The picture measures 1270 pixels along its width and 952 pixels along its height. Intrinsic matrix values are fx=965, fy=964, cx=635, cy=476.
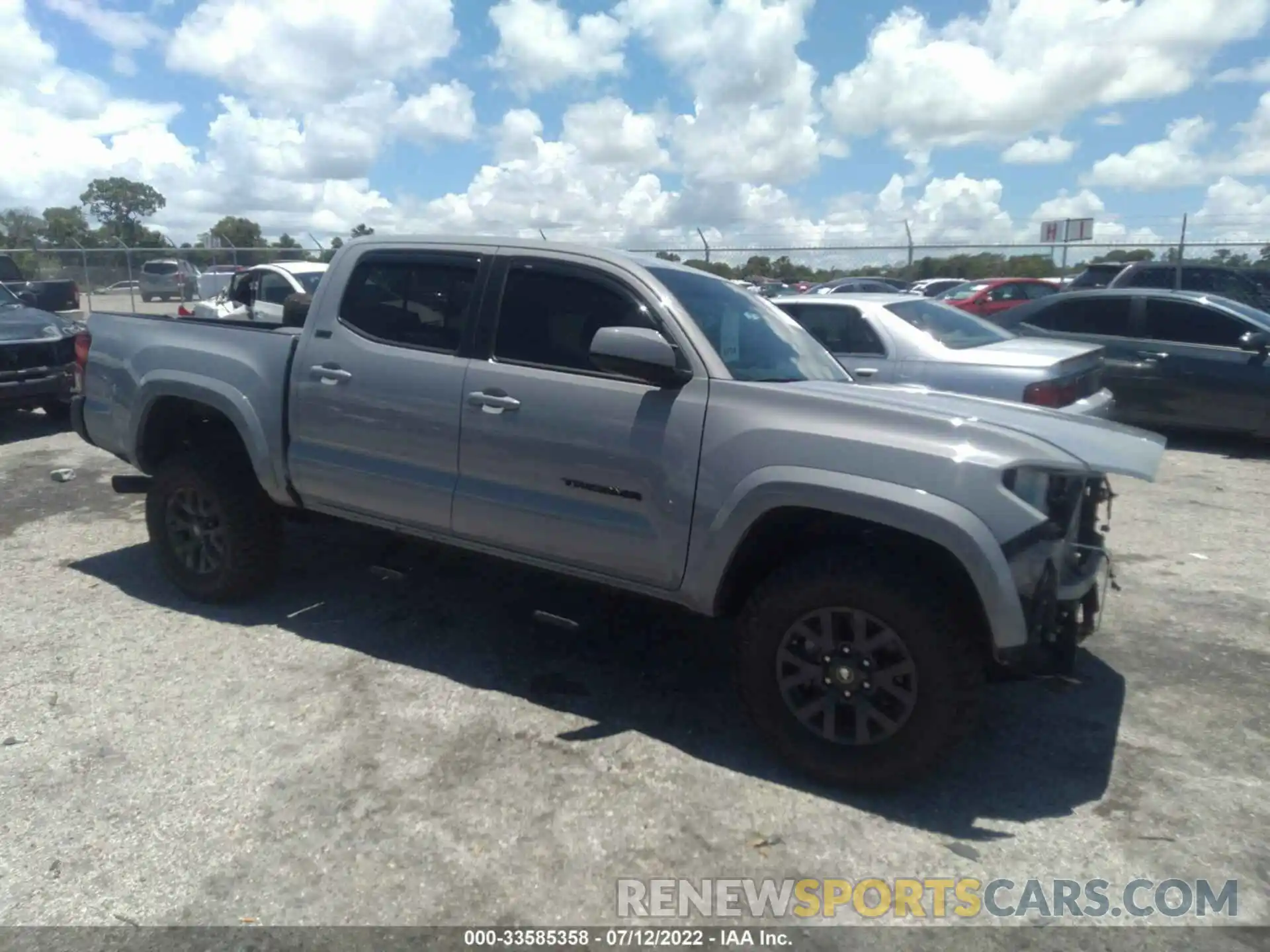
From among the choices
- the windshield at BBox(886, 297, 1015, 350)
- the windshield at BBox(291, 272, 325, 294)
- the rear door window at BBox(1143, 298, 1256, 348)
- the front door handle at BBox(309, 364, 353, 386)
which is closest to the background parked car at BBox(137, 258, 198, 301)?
the windshield at BBox(291, 272, 325, 294)

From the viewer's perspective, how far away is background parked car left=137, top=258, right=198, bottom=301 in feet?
88.7

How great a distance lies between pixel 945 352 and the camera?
24.0 feet

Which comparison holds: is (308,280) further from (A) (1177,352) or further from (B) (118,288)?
(B) (118,288)

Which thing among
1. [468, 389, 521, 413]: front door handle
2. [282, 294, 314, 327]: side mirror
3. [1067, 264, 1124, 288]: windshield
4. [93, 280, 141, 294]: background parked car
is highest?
[1067, 264, 1124, 288]: windshield

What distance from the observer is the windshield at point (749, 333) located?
3980 mm

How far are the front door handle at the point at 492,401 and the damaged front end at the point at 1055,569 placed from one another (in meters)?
1.96

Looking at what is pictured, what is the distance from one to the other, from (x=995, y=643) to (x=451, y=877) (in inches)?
74.4

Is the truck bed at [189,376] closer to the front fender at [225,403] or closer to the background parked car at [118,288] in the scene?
the front fender at [225,403]

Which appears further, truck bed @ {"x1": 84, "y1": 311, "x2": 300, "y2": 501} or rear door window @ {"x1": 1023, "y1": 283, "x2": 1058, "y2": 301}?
rear door window @ {"x1": 1023, "y1": 283, "x2": 1058, "y2": 301}

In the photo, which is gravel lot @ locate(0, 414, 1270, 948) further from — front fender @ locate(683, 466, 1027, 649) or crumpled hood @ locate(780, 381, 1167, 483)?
crumpled hood @ locate(780, 381, 1167, 483)

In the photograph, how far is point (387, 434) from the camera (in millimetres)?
4379

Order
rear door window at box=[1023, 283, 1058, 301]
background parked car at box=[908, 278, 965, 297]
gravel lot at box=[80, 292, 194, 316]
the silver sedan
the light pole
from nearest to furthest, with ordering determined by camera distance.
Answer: the silver sedan
rear door window at box=[1023, 283, 1058, 301]
background parked car at box=[908, 278, 965, 297]
the light pole
gravel lot at box=[80, 292, 194, 316]

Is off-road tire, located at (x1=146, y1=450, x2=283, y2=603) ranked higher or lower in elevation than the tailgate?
lower

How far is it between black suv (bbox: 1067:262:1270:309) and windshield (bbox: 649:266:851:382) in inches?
477
